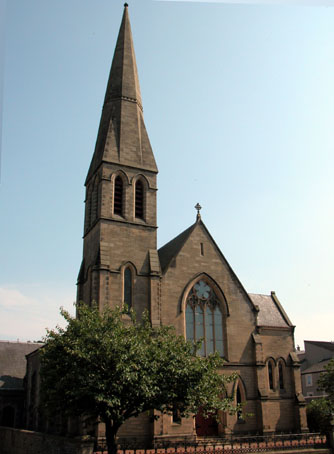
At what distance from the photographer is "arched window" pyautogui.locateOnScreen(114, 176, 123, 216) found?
33719mm

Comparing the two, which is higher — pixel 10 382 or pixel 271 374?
pixel 271 374

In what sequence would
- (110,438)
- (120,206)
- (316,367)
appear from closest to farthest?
(110,438), (120,206), (316,367)


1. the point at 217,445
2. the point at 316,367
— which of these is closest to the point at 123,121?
the point at 217,445

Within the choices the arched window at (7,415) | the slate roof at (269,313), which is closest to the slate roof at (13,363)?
the arched window at (7,415)

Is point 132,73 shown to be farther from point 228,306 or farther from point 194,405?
point 194,405

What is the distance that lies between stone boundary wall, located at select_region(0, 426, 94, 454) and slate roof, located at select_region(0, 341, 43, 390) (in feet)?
42.3

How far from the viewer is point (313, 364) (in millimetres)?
62031

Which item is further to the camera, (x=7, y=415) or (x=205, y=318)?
(x=7, y=415)

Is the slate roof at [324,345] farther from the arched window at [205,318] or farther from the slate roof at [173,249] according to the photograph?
the arched window at [205,318]

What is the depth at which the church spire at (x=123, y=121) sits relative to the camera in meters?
35.2

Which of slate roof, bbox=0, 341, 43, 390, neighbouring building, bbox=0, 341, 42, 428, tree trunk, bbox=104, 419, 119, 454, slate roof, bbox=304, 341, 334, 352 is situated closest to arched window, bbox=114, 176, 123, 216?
tree trunk, bbox=104, 419, 119, 454

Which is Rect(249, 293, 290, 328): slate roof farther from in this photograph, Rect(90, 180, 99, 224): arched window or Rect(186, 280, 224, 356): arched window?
Rect(90, 180, 99, 224): arched window

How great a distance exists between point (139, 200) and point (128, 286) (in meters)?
7.08

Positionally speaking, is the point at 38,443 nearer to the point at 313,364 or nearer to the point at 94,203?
the point at 94,203
